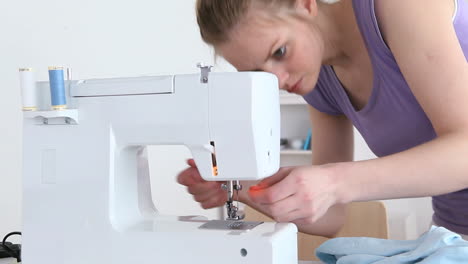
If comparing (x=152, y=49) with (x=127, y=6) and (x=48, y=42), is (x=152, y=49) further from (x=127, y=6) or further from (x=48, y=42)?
(x=48, y=42)

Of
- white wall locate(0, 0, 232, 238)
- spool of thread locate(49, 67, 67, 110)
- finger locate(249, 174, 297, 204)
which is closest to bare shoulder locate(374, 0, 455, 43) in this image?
finger locate(249, 174, 297, 204)

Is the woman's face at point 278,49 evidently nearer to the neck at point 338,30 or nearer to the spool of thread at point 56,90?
the neck at point 338,30

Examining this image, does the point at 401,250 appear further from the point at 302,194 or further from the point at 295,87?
the point at 295,87

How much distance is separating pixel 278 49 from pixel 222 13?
0.45ft

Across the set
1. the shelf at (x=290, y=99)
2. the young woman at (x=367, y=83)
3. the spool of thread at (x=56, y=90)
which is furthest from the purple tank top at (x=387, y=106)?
the shelf at (x=290, y=99)

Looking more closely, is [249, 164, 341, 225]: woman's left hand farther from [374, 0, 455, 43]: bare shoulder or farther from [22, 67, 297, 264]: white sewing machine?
[374, 0, 455, 43]: bare shoulder

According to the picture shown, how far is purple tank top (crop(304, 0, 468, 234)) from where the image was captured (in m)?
1.24

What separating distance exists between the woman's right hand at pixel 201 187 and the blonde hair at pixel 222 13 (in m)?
0.27

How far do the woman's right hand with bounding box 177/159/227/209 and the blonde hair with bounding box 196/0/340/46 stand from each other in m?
0.27

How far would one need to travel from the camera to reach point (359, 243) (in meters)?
1.17

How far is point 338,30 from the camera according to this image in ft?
4.59

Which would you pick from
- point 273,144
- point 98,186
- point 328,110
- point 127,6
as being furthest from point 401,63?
point 127,6

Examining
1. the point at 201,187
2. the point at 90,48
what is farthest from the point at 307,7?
the point at 90,48

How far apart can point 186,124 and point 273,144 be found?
16 cm
